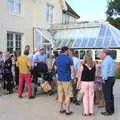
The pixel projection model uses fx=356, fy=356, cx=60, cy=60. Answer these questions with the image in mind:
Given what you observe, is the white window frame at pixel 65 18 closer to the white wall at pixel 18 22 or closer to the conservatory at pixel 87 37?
the conservatory at pixel 87 37

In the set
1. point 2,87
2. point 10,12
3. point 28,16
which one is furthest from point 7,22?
point 2,87

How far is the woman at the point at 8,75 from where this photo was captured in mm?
14578

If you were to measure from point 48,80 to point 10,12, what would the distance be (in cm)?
957

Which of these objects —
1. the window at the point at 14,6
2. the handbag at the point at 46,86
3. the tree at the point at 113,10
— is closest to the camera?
the handbag at the point at 46,86

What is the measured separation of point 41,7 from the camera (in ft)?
87.2

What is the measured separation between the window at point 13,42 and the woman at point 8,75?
7.78 meters

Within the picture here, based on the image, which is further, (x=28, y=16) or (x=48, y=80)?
(x=28, y=16)

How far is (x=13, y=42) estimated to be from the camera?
22922mm

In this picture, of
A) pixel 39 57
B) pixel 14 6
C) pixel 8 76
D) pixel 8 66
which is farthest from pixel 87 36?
pixel 8 66

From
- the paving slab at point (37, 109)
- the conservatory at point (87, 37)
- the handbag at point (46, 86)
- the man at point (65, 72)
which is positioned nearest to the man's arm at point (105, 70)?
the man at point (65, 72)

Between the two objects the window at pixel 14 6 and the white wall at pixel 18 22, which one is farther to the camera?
the window at pixel 14 6

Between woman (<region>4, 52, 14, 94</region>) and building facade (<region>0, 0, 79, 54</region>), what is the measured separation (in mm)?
6686

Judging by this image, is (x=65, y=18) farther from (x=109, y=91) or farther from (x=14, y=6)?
(x=109, y=91)

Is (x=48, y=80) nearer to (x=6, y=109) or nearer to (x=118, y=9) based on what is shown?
(x=6, y=109)
